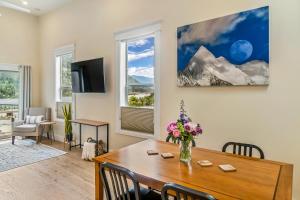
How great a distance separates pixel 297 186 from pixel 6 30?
7.23 meters

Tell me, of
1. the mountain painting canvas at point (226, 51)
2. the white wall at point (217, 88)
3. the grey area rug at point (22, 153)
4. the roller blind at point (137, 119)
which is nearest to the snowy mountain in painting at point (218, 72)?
the mountain painting canvas at point (226, 51)

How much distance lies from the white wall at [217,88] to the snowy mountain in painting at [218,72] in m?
0.11

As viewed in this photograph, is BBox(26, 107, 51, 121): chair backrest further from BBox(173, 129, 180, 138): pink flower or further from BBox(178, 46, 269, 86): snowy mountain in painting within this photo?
BBox(173, 129, 180, 138): pink flower

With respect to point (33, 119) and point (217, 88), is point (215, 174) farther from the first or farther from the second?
point (33, 119)

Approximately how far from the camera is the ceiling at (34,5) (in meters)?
5.15

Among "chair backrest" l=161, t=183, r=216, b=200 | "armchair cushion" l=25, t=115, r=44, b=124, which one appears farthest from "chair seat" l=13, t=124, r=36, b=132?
"chair backrest" l=161, t=183, r=216, b=200

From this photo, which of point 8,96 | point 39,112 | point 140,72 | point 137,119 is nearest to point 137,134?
point 137,119

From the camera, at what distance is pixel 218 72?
110 inches

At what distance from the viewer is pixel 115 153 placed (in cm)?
208

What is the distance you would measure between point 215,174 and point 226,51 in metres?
1.76

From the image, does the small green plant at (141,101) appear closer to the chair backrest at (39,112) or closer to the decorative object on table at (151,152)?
the decorative object on table at (151,152)

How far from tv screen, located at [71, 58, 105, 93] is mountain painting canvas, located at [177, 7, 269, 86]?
1791 millimetres

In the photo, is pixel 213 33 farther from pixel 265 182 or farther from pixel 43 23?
pixel 43 23

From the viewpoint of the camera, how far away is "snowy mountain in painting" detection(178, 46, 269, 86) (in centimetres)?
250
